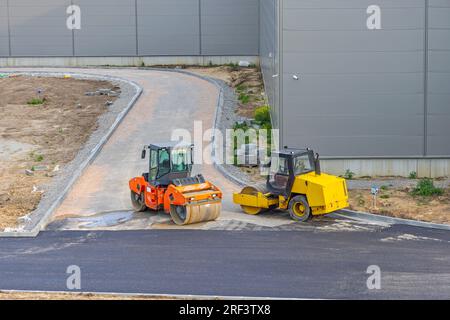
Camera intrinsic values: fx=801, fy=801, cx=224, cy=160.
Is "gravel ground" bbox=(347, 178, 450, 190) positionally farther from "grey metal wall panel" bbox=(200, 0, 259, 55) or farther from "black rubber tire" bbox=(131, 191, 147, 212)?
"grey metal wall panel" bbox=(200, 0, 259, 55)

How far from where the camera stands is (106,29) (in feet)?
176

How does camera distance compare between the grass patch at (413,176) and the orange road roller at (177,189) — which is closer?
the orange road roller at (177,189)

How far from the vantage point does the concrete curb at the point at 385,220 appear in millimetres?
22281

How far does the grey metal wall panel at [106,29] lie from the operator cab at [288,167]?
1277 inches

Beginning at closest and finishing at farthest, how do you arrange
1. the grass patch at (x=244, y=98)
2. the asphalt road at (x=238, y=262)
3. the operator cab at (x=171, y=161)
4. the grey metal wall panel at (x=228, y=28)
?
the asphalt road at (x=238, y=262)
the operator cab at (x=171, y=161)
the grass patch at (x=244, y=98)
the grey metal wall panel at (x=228, y=28)

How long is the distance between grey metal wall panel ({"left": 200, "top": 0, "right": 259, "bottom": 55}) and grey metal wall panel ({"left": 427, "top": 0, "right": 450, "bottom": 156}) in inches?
1034

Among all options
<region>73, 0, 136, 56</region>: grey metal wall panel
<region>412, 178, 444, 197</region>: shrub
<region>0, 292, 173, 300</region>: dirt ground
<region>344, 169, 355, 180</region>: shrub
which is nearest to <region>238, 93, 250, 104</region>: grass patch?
<region>344, 169, 355, 180</region>: shrub

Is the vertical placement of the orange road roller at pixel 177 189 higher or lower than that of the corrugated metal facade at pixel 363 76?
A: lower

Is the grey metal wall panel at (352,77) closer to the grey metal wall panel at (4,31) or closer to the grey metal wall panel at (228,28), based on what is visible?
the grey metal wall panel at (228,28)

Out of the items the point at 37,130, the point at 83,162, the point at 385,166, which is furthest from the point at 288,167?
the point at 37,130

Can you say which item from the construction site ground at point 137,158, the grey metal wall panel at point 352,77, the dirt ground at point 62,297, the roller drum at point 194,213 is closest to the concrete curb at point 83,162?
the construction site ground at point 137,158

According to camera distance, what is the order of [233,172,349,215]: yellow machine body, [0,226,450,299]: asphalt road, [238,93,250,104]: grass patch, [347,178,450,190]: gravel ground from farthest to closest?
[238,93,250,104]: grass patch, [347,178,450,190]: gravel ground, [233,172,349,215]: yellow machine body, [0,226,450,299]: asphalt road

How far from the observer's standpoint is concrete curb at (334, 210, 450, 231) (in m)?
22.3
